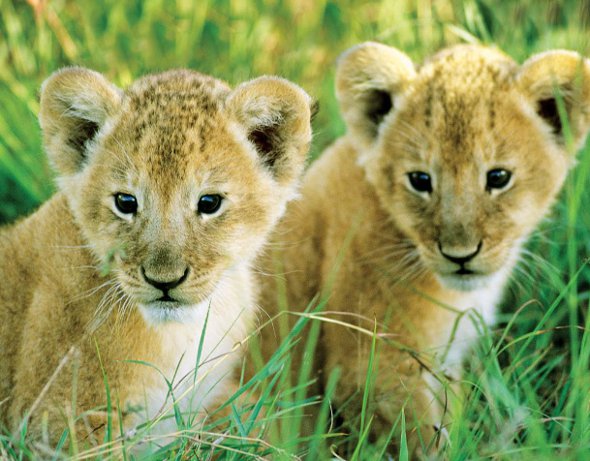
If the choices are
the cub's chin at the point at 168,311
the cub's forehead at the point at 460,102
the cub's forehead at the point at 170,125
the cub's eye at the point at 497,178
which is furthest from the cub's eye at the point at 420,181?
the cub's chin at the point at 168,311

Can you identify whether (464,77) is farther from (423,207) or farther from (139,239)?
(139,239)

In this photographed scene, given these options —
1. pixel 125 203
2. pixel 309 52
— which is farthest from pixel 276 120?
pixel 309 52

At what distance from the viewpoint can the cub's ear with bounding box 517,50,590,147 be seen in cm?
344

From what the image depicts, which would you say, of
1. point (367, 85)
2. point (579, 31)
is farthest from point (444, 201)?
point (579, 31)

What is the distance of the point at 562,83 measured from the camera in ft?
11.4

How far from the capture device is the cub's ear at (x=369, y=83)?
3.66m

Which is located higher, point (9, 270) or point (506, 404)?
point (9, 270)

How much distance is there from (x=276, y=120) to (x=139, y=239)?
2.19 ft

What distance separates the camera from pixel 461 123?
338 centimetres

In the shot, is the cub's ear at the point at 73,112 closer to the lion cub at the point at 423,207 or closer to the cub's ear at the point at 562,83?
the lion cub at the point at 423,207

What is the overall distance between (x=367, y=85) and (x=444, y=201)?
660mm

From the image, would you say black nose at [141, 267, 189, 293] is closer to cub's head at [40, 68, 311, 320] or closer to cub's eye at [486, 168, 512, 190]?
cub's head at [40, 68, 311, 320]

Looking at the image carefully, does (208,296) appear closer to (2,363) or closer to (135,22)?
(2,363)

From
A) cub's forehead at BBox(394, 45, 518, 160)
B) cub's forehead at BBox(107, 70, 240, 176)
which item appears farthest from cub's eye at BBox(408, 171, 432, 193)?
cub's forehead at BBox(107, 70, 240, 176)
